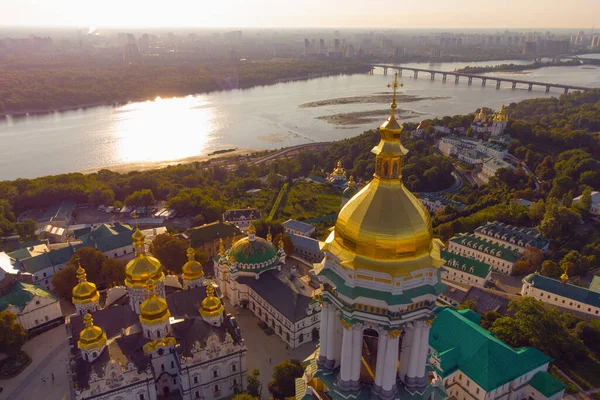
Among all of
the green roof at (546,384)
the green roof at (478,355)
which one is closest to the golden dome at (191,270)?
the green roof at (478,355)

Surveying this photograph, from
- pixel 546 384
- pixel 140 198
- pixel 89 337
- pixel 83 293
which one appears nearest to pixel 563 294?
pixel 546 384

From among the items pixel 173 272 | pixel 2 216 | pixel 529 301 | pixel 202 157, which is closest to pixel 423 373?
pixel 529 301

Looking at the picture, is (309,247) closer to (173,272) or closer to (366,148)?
(173,272)

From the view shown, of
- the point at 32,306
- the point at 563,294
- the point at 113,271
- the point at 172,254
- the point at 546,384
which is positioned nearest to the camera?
the point at 546,384

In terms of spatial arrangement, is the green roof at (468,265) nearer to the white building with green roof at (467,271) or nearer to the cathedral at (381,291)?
the white building with green roof at (467,271)

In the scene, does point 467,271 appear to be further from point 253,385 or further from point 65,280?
point 65,280

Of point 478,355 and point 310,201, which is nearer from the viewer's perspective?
point 478,355

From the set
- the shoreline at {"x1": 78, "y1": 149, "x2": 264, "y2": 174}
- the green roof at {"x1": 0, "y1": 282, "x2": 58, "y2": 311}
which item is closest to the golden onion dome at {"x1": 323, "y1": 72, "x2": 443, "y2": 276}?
the green roof at {"x1": 0, "y1": 282, "x2": 58, "y2": 311}
